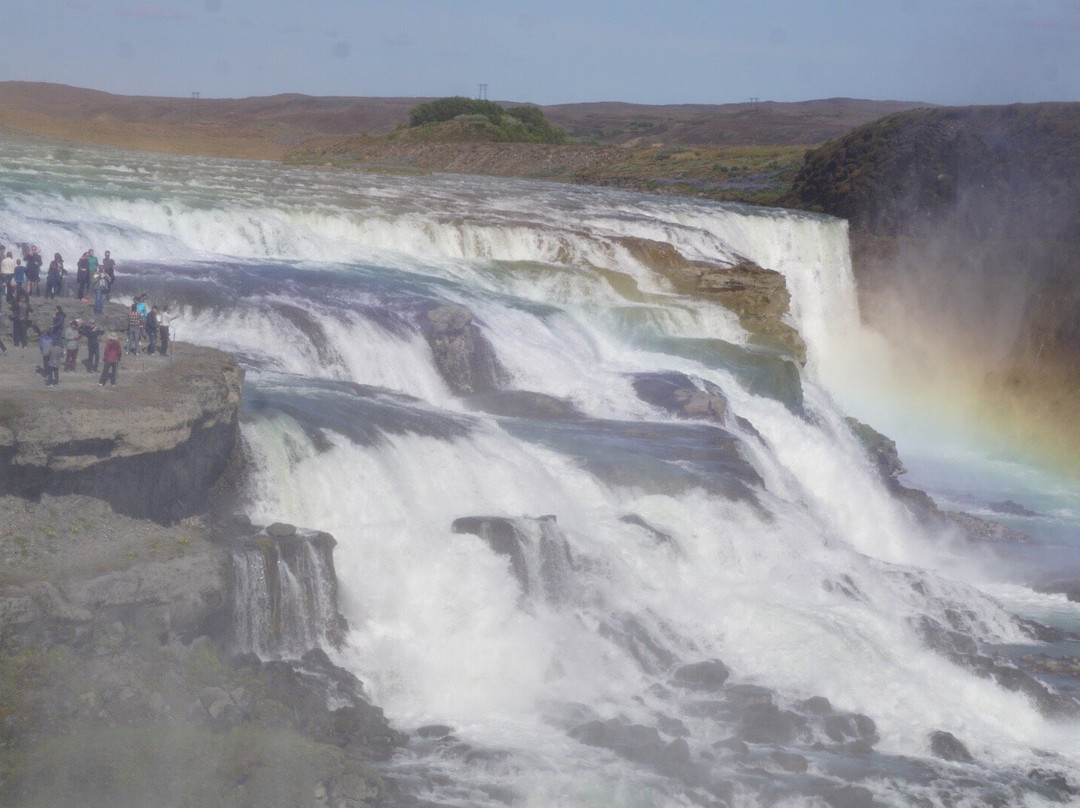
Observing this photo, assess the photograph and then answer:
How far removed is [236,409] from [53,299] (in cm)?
554

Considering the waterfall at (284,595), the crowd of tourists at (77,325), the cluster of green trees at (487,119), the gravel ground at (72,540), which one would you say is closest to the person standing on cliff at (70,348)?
the crowd of tourists at (77,325)

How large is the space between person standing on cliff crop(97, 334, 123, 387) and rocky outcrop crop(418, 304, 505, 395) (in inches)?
312

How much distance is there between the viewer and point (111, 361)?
13.7 m

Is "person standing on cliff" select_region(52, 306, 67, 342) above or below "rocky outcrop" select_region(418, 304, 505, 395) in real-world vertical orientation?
above

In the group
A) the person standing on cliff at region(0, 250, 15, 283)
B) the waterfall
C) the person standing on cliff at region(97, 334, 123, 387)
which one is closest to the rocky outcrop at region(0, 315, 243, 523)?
the person standing on cliff at region(97, 334, 123, 387)

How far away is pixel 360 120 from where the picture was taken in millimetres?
117812

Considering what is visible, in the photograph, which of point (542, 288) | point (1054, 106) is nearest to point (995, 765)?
point (542, 288)

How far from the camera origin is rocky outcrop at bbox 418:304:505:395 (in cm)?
2130

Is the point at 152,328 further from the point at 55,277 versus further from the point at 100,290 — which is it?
the point at 55,277

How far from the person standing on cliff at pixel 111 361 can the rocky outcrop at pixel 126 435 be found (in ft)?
0.45

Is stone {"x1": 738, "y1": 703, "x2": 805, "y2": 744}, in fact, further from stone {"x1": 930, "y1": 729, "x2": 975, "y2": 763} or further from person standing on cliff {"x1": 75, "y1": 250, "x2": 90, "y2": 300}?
person standing on cliff {"x1": 75, "y1": 250, "x2": 90, "y2": 300}

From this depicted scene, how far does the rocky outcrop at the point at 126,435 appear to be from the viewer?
1180cm

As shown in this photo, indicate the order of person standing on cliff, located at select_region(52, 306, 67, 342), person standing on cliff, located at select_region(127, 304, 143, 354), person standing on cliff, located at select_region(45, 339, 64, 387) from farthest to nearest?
1. person standing on cliff, located at select_region(127, 304, 143, 354)
2. person standing on cliff, located at select_region(52, 306, 67, 342)
3. person standing on cliff, located at select_region(45, 339, 64, 387)

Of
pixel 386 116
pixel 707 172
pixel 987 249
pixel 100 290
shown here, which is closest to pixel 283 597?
pixel 100 290
